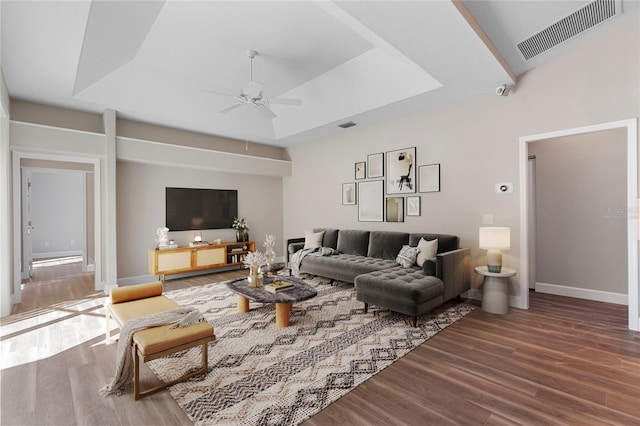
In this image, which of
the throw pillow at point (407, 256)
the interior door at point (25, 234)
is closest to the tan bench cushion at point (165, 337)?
the throw pillow at point (407, 256)

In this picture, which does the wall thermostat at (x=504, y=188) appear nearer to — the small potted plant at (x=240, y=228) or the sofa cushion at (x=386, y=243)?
the sofa cushion at (x=386, y=243)

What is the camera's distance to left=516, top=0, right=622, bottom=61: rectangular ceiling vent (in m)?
3.01

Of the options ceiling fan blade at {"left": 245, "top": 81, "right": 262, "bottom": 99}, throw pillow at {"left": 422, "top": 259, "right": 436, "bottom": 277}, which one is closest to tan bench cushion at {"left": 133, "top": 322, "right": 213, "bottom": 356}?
throw pillow at {"left": 422, "top": 259, "right": 436, "bottom": 277}

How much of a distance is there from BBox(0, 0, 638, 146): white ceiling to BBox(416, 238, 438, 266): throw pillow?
222 centimetres

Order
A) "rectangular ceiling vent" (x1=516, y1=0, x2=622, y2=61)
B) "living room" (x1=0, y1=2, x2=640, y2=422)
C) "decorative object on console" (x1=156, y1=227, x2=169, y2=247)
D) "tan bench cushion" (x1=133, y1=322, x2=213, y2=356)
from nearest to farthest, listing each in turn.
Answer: "tan bench cushion" (x1=133, y1=322, x2=213, y2=356)
"rectangular ceiling vent" (x1=516, y1=0, x2=622, y2=61)
"living room" (x1=0, y1=2, x2=640, y2=422)
"decorative object on console" (x1=156, y1=227, x2=169, y2=247)

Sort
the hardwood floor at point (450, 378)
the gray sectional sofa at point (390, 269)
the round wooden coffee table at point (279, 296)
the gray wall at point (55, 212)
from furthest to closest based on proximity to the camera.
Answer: the gray wall at point (55, 212), the gray sectional sofa at point (390, 269), the round wooden coffee table at point (279, 296), the hardwood floor at point (450, 378)

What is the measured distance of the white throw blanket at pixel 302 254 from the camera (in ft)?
18.5

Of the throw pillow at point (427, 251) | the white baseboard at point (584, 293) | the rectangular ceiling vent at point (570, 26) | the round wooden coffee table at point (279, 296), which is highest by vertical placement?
the rectangular ceiling vent at point (570, 26)

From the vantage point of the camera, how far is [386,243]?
518cm

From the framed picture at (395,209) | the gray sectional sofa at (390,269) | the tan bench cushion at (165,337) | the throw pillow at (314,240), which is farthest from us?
the throw pillow at (314,240)

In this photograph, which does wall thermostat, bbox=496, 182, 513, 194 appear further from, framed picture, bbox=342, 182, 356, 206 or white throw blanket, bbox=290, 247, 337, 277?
white throw blanket, bbox=290, 247, 337, 277

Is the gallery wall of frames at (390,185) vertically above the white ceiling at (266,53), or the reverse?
the white ceiling at (266,53)

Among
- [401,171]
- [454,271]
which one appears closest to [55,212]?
[401,171]

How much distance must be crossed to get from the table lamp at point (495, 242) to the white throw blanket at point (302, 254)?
2.71 metres
